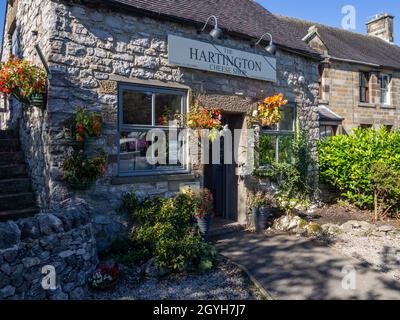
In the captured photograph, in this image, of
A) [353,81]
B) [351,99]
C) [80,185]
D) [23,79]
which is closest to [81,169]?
[80,185]

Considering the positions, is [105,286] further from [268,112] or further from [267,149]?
[267,149]

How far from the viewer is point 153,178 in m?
5.77

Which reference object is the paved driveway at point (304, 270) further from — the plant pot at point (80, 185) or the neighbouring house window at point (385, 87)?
the neighbouring house window at point (385, 87)

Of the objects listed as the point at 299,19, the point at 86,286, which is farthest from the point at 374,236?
the point at 299,19

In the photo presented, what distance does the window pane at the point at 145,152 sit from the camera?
221 inches

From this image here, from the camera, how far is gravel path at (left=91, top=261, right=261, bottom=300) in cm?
402

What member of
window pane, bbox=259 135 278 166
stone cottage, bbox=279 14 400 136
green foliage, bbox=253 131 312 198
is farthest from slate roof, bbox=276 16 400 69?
window pane, bbox=259 135 278 166

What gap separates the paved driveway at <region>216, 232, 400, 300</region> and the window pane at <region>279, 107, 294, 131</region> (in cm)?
308

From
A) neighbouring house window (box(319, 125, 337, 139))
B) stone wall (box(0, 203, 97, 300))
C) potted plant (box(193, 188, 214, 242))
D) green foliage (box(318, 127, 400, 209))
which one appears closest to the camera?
stone wall (box(0, 203, 97, 300))

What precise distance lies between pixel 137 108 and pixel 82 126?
1215 millimetres

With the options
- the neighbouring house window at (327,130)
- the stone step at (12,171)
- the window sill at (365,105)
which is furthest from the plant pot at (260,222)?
the window sill at (365,105)

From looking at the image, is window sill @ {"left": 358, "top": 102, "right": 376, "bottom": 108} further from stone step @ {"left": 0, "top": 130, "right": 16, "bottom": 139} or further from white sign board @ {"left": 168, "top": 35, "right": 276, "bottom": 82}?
stone step @ {"left": 0, "top": 130, "right": 16, "bottom": 139}

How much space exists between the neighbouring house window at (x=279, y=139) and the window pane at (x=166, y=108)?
2.35 meters

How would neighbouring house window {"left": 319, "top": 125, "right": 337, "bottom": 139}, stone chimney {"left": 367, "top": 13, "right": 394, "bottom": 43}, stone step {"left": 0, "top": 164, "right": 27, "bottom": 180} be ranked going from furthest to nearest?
1. stone chimney {"left": 367, "top": 13, "right": 394, "bottom": 43}
2. neighbouring house window {"left": 319, "top": 125, "right": 337, "bottom": 139}
3. stone step {"left": 0, "top": 164, "right": 27, "bottom": 180}
